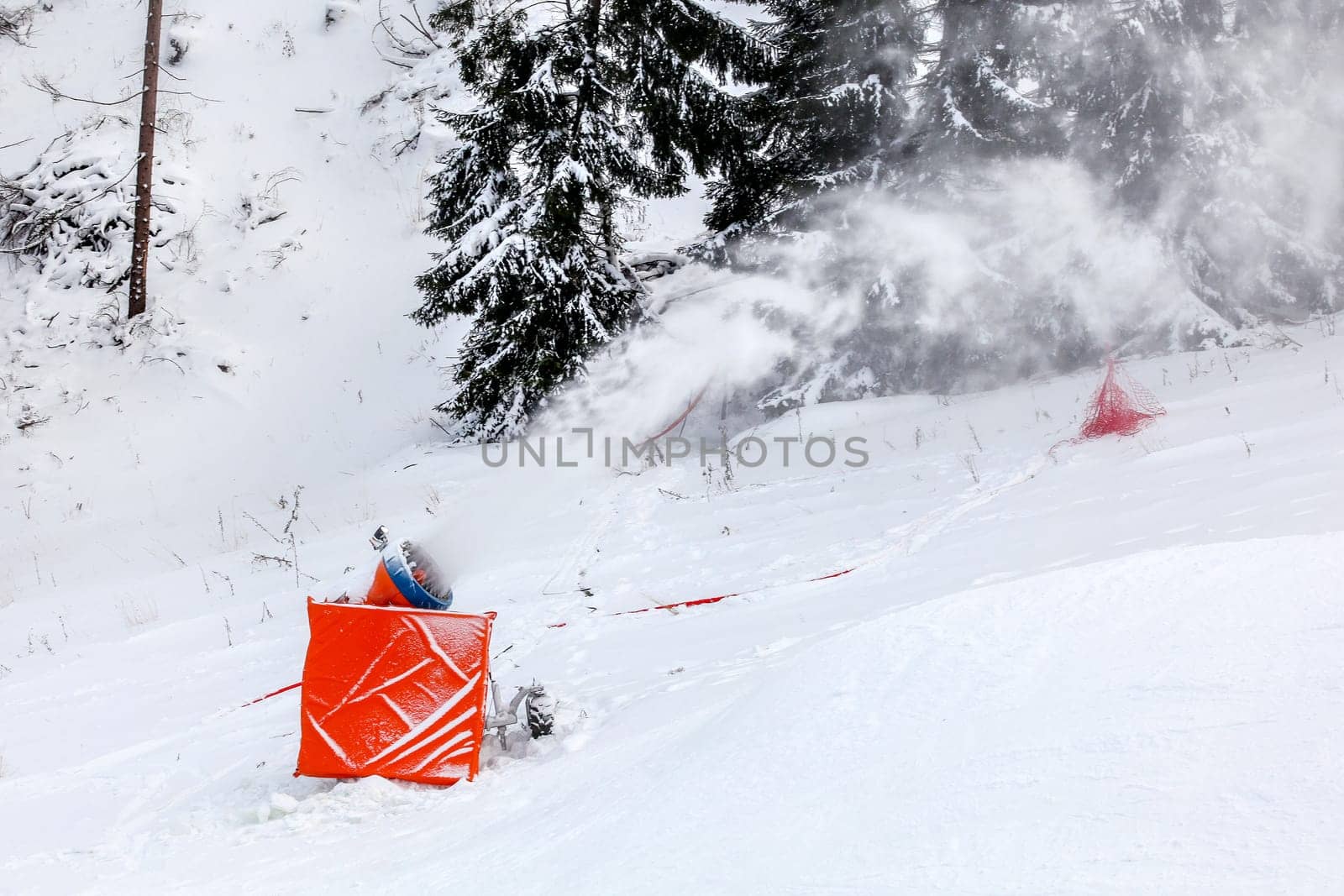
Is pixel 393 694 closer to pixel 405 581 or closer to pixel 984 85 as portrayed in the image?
pixel 405 581

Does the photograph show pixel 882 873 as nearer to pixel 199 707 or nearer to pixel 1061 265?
pixel 199 707

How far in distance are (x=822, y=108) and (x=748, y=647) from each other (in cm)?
791

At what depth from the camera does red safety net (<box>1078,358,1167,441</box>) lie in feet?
25.0

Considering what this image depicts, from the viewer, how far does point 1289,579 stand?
9.20 ft

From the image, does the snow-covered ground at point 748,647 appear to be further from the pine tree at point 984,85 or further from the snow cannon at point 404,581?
the pine tree at point 984,85

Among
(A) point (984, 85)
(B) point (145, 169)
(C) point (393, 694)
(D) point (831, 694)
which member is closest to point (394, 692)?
(C) point (393, 694)

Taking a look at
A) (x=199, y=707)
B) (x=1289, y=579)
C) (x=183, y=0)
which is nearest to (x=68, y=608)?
(x=199, y=707)

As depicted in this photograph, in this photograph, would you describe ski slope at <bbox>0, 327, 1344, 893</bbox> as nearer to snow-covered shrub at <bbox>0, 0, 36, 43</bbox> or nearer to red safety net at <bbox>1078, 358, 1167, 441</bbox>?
red safety net at <bbox>1078, 358, 1167, 441</bbox>

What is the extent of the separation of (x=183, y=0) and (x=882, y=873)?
81.6 feet

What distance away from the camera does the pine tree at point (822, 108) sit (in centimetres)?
1045

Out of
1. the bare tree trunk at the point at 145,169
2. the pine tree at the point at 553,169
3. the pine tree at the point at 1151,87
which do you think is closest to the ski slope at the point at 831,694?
the pine tree at the point at 553,169

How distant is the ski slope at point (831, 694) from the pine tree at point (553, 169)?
2594mm

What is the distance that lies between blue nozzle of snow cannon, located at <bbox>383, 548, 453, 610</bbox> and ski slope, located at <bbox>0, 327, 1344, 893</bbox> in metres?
0.64

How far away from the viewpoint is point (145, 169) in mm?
15133
